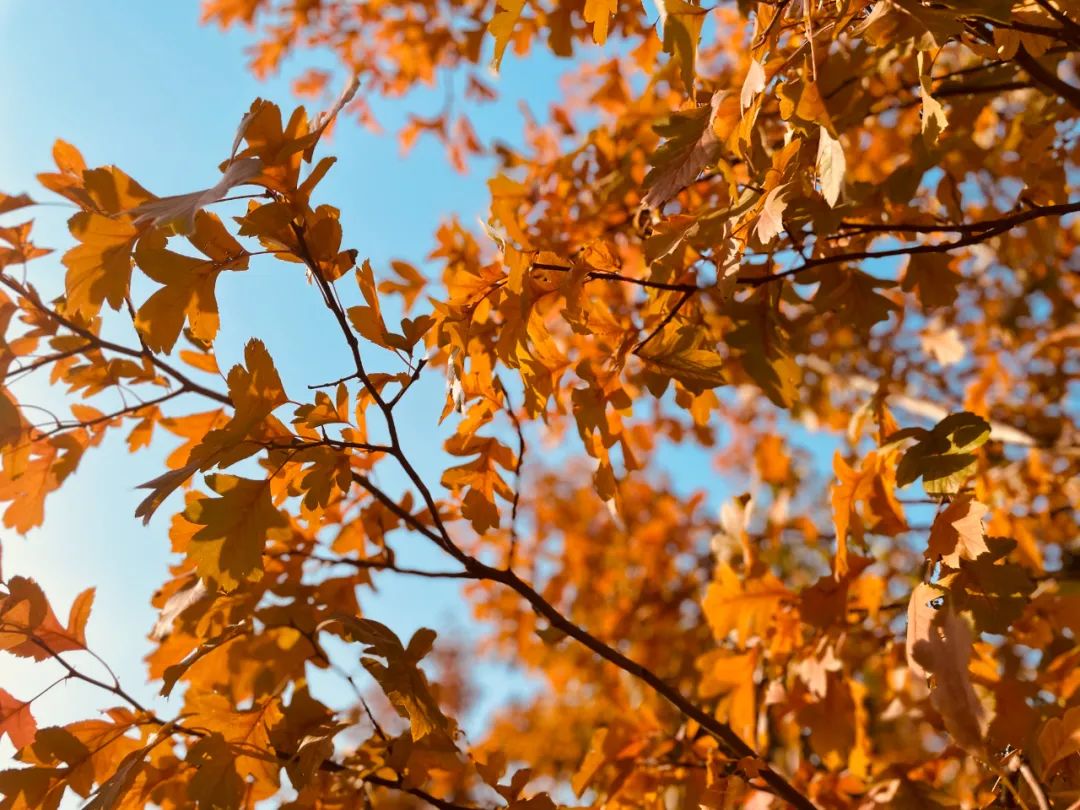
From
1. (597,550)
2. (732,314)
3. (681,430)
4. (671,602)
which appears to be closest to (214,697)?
(732,314)

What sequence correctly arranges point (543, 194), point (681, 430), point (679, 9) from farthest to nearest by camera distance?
point (681, 430) < point (543, 194) < point (679, 9)

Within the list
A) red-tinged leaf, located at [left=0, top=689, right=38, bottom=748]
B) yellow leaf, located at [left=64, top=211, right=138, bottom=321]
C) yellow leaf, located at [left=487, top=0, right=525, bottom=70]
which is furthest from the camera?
red-tinged leaf, located at [left=0, top=689, right=38, bottom=748]

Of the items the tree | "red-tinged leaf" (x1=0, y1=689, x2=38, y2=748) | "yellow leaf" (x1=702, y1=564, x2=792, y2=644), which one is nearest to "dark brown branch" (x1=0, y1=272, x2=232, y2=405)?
the tree

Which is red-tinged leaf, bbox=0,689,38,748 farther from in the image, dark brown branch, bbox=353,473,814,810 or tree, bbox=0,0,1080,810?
dark brown branch, bbox=353,473,814,810

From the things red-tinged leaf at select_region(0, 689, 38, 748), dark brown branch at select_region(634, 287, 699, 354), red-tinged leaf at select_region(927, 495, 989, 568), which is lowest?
red-tinged leaf at select_region(0, 689, 38, 748)

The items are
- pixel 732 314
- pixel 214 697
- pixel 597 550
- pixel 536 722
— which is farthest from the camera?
pixel 536 722

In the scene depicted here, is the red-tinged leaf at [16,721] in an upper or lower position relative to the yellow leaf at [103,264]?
lower

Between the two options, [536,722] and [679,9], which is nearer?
[679,9]

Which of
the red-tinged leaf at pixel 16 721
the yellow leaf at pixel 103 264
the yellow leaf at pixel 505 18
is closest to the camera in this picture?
the yellow leaf at pixel 103 264

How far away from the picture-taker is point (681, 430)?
9.29 ft

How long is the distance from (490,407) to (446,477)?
13 centimetres

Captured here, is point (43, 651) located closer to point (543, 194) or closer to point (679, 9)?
point (679, 9)

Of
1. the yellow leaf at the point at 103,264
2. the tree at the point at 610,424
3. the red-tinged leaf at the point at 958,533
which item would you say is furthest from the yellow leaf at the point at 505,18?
the red-tinged leaf at the point at 958,533

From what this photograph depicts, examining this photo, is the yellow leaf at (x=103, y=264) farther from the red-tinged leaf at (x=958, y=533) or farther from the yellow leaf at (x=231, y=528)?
the red-tinged leaf at (x=958, y=533)
